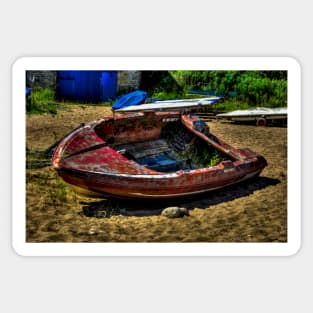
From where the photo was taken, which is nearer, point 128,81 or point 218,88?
point 128,81

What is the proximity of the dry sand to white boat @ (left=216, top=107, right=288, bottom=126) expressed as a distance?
0.41ft

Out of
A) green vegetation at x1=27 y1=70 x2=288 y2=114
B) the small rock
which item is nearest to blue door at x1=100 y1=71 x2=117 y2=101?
green vegetation at x1=27 y1=70 x2=288 y2=114

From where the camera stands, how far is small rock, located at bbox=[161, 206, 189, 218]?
523 centimetres

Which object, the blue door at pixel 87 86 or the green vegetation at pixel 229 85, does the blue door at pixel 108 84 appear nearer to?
the blue door at pixel 87 86

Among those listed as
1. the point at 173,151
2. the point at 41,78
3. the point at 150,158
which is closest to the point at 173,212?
the point at 150,158

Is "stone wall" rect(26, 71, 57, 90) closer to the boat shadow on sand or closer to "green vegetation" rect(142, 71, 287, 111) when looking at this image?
"green vegetation" rect(142, 71, 287, 111)

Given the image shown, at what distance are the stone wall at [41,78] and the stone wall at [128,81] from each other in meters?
0.60

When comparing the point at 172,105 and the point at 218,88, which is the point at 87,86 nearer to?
the point at 172,105

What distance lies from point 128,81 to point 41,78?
81 centimetres

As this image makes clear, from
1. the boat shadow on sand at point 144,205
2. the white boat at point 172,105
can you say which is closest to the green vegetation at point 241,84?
the white boat at point 172,105

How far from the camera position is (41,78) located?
5301 mm
